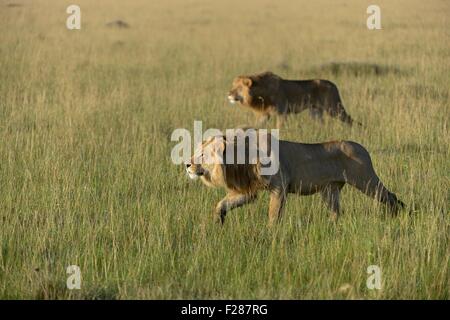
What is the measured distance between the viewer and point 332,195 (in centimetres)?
645

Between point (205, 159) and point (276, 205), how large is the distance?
63 cm

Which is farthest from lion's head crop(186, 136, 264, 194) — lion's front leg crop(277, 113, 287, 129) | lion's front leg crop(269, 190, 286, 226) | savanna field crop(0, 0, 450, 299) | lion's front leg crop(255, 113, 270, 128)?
lion's front leg crop(255, 113, 270, 128)

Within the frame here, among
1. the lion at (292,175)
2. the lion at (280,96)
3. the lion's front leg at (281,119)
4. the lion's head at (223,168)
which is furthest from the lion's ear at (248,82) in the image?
the lion's head at (223,168)

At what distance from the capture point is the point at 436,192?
21.6ft

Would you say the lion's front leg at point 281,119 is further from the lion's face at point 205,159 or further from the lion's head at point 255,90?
the lion's face at point 205,159

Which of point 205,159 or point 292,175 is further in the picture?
point 292,175

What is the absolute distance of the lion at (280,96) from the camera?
11.3 meters

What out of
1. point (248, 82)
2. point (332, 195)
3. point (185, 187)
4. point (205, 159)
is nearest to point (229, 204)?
point (205, 159)

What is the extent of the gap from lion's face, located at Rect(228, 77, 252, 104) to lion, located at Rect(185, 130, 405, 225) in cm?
485

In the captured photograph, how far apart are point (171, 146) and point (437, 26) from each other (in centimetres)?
1534

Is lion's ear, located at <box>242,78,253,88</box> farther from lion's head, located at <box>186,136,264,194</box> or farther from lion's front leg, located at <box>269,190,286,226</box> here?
lion's front leg, located at <box>269,190,286,226</box>

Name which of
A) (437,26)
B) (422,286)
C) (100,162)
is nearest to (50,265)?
(422,286)

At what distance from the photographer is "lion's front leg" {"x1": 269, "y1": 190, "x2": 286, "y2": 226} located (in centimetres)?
605

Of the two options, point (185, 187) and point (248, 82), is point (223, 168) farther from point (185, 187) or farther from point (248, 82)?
point (248, 82)
